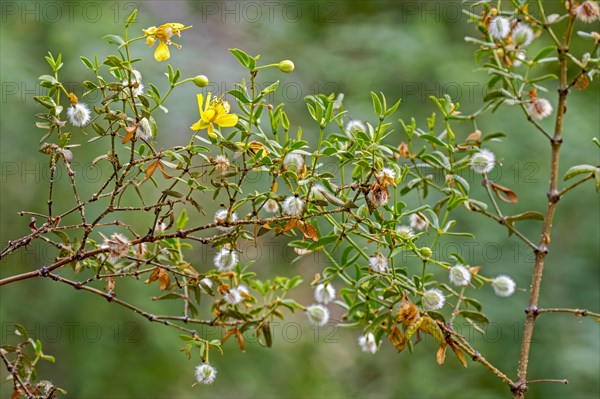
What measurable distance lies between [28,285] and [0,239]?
0.21 m

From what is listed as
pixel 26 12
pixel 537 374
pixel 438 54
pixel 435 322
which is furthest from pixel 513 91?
pixel 26 12

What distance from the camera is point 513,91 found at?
37.0 inches

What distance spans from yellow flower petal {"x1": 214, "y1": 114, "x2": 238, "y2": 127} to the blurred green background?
5.42ft

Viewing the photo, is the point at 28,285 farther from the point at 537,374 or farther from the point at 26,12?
the point at 537,374

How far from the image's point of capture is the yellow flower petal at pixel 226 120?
78 centimetres

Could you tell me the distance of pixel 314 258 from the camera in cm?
273

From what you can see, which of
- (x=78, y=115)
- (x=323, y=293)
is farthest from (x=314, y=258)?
(x=78, y=115)

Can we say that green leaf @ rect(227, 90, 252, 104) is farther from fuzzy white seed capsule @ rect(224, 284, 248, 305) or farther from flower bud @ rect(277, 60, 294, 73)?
fuzzy white seed capsule @ rect(224, 284, 248, 305)

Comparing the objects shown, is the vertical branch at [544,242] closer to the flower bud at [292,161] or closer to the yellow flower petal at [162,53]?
the flower bud at [292,161]

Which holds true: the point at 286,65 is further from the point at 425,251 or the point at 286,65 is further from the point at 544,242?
the point at 544,242

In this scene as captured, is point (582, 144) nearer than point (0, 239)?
Yes

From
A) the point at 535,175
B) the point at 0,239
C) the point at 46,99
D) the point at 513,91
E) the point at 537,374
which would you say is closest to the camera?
the point at 46,99

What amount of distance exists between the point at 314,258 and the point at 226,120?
6.47 feet

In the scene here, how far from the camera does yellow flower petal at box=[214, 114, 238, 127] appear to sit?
2.56ft
